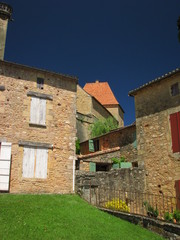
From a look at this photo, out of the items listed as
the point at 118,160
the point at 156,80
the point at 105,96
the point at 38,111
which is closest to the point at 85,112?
the point at 105,96

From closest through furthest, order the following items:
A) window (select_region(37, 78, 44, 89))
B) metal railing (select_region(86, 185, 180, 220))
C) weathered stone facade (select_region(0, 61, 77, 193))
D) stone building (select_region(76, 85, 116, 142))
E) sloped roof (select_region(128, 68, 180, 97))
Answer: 1. metal railing (select_region(86, 185, 180, 220))
2. weathered stone facade (select_region(0, 61, 77, 193))
3. window (select_region(37, 78, 44, 89))
4. sloped roof (select_region(128, 68, 180, 97))
5. stone building (select_region(76, 85, 116, 142))

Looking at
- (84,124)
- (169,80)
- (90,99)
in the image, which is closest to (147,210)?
(169,80)

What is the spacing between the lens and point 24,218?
7.98m

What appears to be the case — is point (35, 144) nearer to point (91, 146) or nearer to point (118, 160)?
point (118, 160)

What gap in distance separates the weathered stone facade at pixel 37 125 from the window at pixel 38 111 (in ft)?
0.55

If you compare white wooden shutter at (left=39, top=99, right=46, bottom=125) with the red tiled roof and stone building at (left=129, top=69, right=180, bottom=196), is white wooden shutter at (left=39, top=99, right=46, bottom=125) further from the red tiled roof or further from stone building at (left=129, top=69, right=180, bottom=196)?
the red tiled roof

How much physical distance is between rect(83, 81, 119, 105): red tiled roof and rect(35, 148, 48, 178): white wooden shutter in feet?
83.1

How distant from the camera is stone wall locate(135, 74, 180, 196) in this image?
13.5 meters

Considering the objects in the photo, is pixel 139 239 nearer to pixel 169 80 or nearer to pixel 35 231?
pixel 35 231

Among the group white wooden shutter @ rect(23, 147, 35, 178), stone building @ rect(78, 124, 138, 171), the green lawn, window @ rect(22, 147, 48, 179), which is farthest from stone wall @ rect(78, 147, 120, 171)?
the green lawn

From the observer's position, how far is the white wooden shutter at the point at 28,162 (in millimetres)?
12031

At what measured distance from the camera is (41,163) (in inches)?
489

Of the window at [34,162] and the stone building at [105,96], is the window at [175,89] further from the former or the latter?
the stone building at [105,96]

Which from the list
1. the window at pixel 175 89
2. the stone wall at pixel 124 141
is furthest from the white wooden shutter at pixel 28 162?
the window at pixel 175 89
